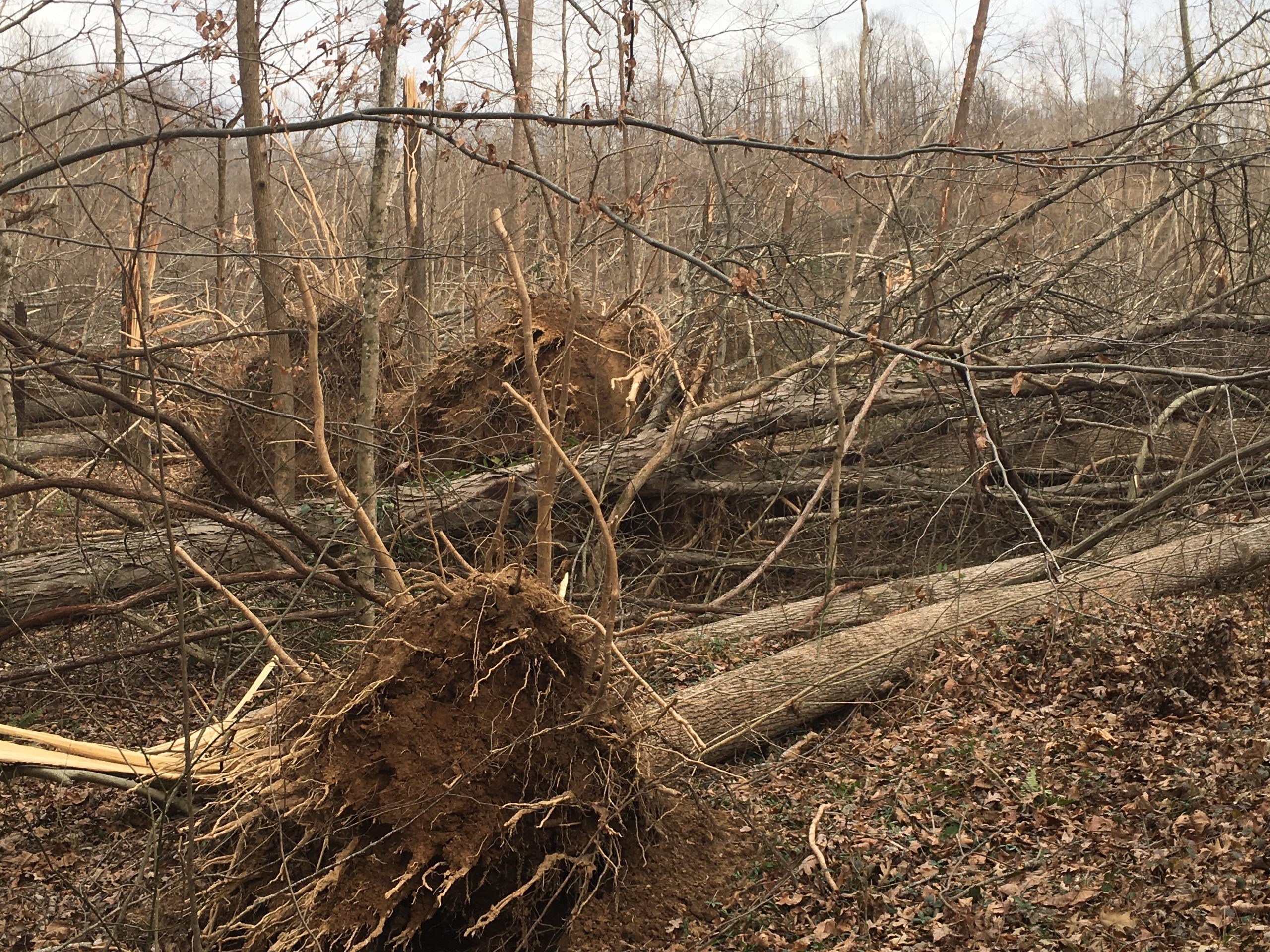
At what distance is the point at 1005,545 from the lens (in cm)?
768

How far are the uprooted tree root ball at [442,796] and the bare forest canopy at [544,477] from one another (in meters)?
0.02

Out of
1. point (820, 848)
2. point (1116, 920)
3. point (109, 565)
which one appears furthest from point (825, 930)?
point (109, 565)

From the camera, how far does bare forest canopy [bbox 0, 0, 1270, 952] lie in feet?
13.1

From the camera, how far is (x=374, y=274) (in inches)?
225

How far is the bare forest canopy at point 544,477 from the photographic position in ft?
13.1

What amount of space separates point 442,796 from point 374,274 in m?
2.97

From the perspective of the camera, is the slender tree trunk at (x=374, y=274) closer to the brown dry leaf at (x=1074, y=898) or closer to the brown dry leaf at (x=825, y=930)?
the brown dry leaf at (x=825, y=930)

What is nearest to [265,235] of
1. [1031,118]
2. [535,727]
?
[535,727]

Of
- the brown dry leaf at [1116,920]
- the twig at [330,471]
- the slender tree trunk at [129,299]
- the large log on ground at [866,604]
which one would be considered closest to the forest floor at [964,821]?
the brown dry leaf at [1116,920]

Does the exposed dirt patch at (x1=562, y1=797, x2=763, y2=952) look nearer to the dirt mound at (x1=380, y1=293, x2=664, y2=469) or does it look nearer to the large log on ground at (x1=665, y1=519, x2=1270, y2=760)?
the large log on ground at (x1=665, y1=519, x2=1270, y2=760)

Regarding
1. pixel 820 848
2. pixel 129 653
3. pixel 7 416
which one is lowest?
pixel 820 848

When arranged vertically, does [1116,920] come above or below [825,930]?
above

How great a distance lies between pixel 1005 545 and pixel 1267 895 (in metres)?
4.46

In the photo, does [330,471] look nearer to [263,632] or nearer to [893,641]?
[263,632]
